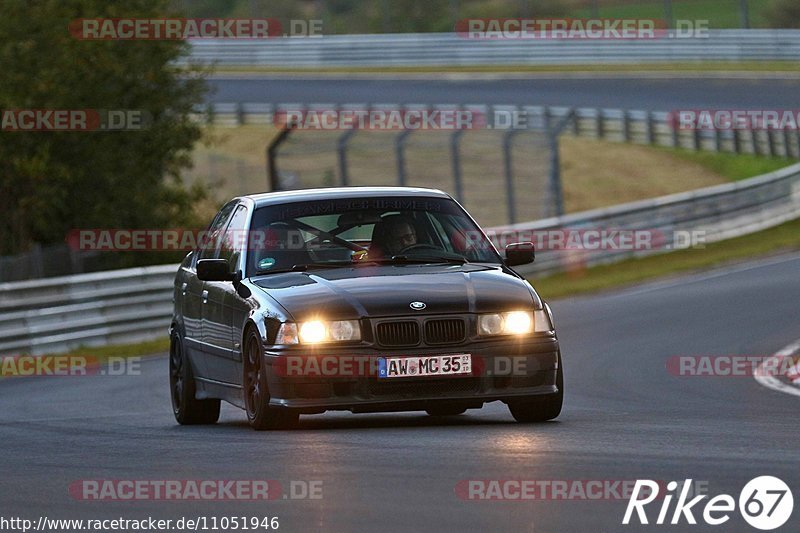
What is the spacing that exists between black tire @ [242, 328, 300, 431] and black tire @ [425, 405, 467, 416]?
0.81 meters

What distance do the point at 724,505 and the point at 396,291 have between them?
3600mm

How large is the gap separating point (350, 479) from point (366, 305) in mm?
2275

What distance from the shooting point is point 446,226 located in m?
11.3

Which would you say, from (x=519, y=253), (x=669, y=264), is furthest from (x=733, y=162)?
(x=519, y=253)

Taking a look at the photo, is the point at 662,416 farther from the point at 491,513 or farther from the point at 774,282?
the point at 774,282

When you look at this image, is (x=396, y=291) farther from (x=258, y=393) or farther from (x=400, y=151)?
(x=400, y=151)

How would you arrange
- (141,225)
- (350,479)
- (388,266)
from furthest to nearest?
(141,225)
(388,266)
(350,479)

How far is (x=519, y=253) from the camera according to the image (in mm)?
11281

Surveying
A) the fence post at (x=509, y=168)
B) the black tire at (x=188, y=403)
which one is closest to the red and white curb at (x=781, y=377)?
the black tire at (x=188, y=403)

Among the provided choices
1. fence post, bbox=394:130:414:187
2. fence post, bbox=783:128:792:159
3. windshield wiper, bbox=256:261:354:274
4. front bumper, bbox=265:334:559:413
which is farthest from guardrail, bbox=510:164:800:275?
front bumper, bbox=265:334:559:413

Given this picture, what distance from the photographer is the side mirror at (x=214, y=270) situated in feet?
36.3

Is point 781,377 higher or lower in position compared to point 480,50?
higher

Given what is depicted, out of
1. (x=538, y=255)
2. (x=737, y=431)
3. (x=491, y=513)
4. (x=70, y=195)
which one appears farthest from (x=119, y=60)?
(x=491, y=513)

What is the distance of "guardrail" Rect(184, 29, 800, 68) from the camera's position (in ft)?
161
